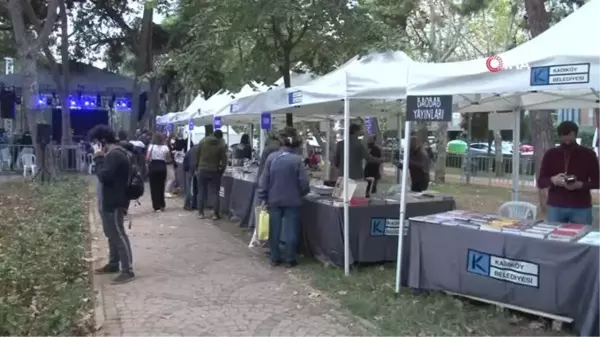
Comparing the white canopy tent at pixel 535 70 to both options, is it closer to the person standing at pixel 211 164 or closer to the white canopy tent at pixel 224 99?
the white canopy tent at pixel 224 99

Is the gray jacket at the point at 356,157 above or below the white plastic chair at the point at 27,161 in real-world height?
above

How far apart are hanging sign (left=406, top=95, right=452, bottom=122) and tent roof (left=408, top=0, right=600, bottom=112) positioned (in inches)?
4.0

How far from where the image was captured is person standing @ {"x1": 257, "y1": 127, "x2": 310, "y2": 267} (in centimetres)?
742

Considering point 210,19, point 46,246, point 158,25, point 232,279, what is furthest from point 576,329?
point 158,25

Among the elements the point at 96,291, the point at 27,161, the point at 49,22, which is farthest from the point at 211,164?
the point at 27,161

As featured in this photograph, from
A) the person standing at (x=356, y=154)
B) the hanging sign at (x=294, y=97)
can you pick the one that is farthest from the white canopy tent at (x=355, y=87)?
the person standing at (x=356, y=154)

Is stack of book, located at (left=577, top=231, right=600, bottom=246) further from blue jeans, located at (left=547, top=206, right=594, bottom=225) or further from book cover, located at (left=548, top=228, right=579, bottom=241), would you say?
blue jeans, located at (left=547, top=206, right=594, bottom=225)

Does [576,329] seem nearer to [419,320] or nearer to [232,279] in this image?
[419,320]

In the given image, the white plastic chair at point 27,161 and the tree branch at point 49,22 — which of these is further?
the white plastic chair at point 27,161

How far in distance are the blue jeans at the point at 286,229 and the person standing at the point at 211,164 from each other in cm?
400

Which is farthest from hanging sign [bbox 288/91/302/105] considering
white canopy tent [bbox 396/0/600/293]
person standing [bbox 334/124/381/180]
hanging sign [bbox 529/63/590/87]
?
hanging sign [bbox 529/63/590/87]

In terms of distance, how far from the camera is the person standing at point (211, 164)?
450 inches

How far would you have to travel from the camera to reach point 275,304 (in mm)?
6008

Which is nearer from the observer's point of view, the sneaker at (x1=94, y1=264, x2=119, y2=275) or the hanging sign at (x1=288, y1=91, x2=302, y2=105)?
the sneaker at (x1=94, y1=264, x2=119, y2=275)
